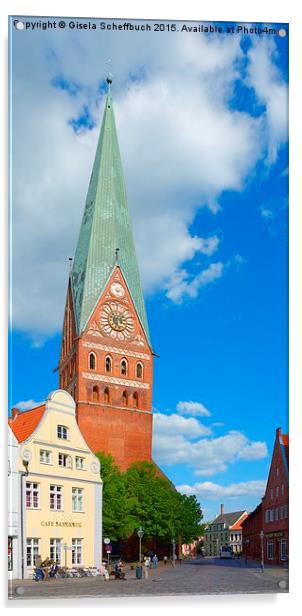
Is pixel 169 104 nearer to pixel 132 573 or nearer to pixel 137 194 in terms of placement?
pixel 137 194

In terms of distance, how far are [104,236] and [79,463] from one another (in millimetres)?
4991

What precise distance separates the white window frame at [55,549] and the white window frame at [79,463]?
172cm

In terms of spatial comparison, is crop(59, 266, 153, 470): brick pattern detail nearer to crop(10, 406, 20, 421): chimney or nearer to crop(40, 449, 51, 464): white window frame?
crop(40, 449, 51, 464): white window frame

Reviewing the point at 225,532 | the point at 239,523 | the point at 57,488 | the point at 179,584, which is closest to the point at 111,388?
the point at 57,488

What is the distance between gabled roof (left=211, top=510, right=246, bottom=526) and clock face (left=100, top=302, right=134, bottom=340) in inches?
191

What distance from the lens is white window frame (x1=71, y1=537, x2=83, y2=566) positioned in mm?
14852

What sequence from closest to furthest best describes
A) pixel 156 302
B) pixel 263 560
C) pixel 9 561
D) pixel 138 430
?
1. pixel 9 561
2. pixel 263 560
3. pixel 156 302
4. pixel 138 430

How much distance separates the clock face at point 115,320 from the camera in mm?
19094

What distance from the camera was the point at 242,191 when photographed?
49.5 feet

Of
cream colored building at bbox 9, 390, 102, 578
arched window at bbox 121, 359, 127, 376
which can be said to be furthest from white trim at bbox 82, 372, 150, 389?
cream colored building at bbox 9, 390, 102, 578

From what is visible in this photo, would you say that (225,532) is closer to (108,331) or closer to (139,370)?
(139,370)

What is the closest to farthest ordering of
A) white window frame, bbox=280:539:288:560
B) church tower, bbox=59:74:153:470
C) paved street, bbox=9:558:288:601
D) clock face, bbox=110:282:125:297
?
1. paved street, bbox=9:558:288:601
2. white window frame, bbox=280:539:288:560
3. church tower, bbox=59:74:153:470
4. clock face, bbox=110:282:125:297

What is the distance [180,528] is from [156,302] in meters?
4.56

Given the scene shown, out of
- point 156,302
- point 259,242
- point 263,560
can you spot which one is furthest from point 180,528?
point 259,242
